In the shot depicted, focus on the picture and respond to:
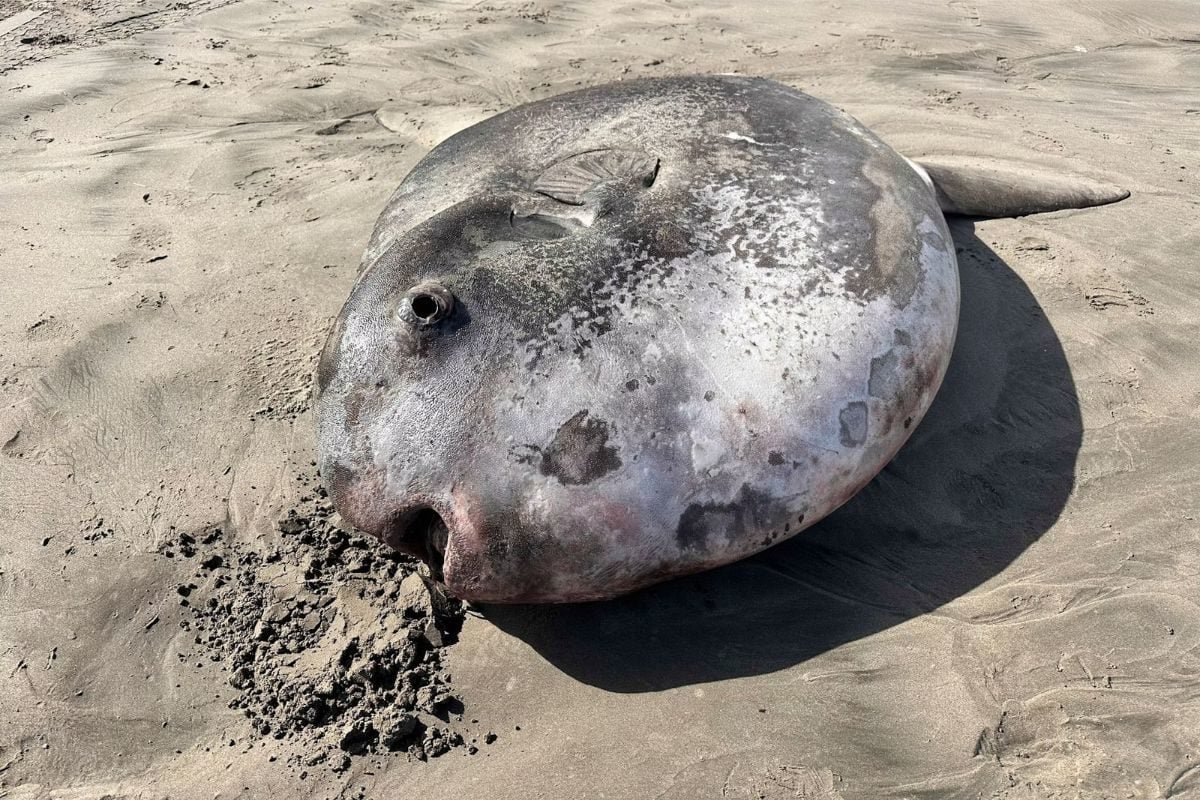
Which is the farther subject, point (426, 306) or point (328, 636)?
point (328, 636)

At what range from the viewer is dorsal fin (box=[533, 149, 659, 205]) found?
241 centimetres

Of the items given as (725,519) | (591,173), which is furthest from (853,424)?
(591,173)

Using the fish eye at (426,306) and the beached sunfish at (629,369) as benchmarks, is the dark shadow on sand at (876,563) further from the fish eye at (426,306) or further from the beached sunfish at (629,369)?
the fish eye at (426,306)

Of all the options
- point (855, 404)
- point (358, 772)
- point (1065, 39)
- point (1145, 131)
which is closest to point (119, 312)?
point (358, 772)

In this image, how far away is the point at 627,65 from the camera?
498 cm

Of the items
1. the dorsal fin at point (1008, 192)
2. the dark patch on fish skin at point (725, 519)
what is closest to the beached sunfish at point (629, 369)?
the dark patch on fish skin at point (725, 519)

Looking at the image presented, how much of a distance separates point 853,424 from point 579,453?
69cm

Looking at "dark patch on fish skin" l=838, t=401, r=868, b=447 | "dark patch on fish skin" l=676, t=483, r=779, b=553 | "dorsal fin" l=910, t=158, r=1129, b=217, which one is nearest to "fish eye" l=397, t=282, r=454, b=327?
"dark patch on fish skin" l=676, t=483, r=779, b=553

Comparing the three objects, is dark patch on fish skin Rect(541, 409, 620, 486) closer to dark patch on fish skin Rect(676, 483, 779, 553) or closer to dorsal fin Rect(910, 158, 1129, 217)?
dark patch on fish skin Rect(676, 483, 779, 553)

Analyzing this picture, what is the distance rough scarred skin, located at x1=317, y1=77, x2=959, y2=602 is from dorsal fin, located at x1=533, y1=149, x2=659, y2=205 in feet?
0.08

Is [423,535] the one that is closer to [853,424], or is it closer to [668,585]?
[668,585]

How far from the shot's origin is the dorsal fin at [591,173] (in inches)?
94.8

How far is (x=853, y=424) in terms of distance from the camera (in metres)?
2.06

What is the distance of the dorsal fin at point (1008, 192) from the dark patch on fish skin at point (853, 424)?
1.69 metres
